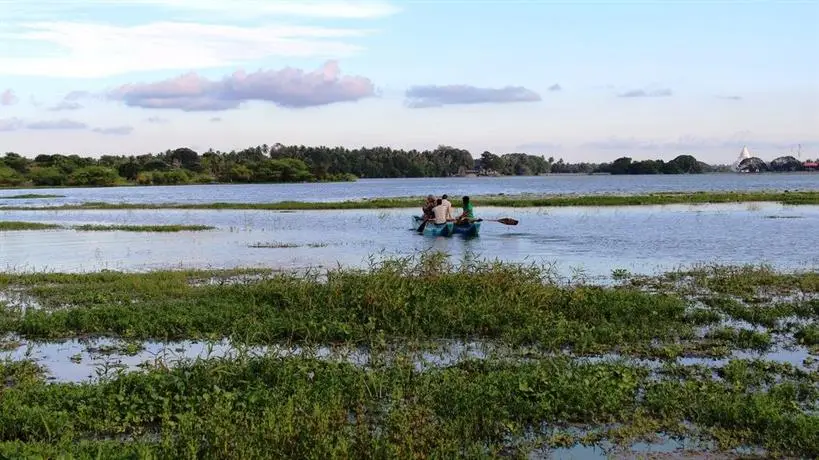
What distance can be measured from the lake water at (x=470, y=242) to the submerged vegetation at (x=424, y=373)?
5.83 meters

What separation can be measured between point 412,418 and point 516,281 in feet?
25.5

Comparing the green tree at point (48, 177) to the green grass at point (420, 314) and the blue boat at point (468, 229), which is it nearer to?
the blue boat at point (468, 229)

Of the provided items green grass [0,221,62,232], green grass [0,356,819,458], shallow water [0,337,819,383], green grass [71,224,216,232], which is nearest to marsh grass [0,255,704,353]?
shallow water [0,337,819,383]

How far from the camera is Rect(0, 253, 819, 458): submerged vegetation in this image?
7.06m

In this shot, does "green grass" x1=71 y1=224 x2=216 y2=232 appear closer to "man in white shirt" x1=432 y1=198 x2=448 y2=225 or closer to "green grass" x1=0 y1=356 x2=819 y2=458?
Answer: "man in white shirt" x1=432 y1=198 x2=448 y2=225

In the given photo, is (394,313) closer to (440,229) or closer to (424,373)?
(424,373)

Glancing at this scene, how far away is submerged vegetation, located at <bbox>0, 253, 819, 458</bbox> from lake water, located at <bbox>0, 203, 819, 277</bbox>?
583cm

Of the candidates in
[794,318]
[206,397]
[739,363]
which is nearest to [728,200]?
[794,318]

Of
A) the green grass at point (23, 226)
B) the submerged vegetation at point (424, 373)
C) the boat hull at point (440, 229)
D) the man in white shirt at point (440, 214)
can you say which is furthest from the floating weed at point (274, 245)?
the green grass at point (23, 226)

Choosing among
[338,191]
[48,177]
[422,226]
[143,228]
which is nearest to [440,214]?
[422,226]

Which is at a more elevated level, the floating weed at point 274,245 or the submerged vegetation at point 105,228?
the floating weed at point 274,245

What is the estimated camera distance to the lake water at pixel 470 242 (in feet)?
73.5

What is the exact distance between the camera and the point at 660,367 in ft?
32.9

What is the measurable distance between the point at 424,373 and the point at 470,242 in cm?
1947
